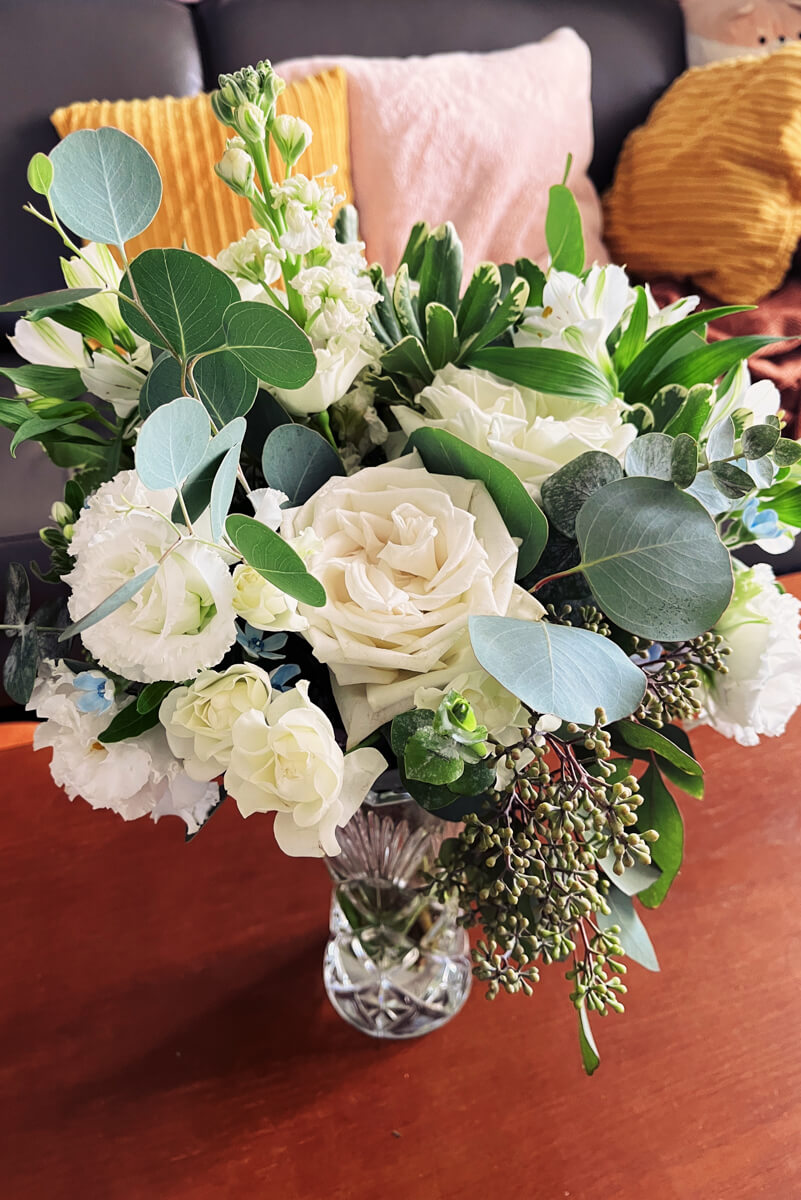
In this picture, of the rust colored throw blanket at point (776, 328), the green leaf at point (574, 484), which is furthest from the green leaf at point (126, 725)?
the rust colored throw blanket at point (776, 328)

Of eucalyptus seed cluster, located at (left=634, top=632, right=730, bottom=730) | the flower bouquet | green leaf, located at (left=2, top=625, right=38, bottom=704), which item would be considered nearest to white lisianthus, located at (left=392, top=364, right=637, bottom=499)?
the flower bouquet

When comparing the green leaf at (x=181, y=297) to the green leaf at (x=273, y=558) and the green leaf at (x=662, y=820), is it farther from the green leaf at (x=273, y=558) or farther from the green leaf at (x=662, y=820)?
the green leaf at (x=662, y=820)

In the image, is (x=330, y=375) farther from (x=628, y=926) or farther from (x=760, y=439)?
(x=628, y=926)

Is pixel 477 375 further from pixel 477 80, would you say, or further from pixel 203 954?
pixel 477 80

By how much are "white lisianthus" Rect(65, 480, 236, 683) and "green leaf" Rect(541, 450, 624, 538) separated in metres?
0.16

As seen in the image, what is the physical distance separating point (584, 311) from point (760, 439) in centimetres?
13

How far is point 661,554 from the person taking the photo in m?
0.39

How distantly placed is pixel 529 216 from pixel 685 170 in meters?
0.28

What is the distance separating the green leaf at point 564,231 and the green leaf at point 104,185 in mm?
246

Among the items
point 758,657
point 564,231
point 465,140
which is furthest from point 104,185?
point 465,140

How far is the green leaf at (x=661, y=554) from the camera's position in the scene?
0.39 meters

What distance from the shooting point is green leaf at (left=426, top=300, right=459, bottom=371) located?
1.51 ft

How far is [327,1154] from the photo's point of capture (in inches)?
21.5

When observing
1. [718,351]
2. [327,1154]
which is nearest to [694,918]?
[327,1154]
